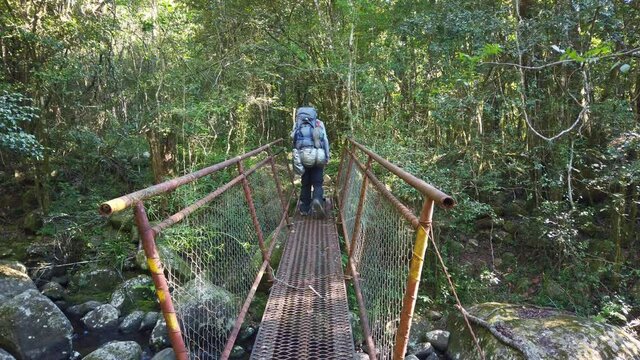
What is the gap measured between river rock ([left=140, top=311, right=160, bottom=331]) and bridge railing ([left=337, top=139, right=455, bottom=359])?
2772mm

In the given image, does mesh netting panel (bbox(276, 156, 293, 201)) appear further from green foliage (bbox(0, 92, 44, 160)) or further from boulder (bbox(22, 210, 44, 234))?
boulder (bbox(22, 210, 44, 234))

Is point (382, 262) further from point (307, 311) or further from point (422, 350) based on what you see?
point (422, 350)

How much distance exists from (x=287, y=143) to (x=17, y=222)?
6.30 meters

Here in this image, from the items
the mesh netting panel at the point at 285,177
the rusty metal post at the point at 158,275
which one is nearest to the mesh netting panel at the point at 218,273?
the rusty metal post at the point at 158,275

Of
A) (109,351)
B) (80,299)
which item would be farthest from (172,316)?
(80,299)

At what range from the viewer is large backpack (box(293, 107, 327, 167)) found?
5.02 metres

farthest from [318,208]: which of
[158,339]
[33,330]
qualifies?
[33,330]

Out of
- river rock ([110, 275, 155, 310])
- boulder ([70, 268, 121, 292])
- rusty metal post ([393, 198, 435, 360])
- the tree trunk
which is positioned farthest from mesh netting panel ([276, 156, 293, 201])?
rusty metal post ([393, 198, 435, 360])

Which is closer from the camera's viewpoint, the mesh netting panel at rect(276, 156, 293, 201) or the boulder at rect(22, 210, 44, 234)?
the mesh netting panel at rect(276, 156, 293, 201)

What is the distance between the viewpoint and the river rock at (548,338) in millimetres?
3379

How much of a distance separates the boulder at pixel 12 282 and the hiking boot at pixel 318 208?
12.5 feet

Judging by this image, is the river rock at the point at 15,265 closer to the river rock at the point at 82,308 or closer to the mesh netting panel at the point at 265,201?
the river rock at the point at 82,308

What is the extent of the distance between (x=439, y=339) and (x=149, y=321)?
327cm

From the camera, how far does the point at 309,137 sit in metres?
5.04
